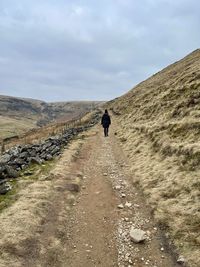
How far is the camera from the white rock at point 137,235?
13984 mm

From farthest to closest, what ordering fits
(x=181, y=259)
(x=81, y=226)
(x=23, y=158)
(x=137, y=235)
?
(x=23, y=158) < (x=81, y=226) < (x=137, y=235) < (x=181, y=259)

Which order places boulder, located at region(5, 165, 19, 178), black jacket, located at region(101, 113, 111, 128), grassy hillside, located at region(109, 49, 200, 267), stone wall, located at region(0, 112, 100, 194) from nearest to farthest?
1. grassy hillside, located at region(109, 49, 200, 267)
2. stone wall, located at region(0, 112, 100, 194)
3. boulder, located at region(5, 165, 19, 178)
4. black jacket, located at region(101, 113, 111, 128)

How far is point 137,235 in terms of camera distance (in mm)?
14227

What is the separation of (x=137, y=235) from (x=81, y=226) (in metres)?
2.63

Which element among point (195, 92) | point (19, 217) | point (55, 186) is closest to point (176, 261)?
point (19, 217)

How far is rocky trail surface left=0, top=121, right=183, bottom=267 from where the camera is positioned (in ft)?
41.7

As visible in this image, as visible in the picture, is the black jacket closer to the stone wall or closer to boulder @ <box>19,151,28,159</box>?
the stone wall

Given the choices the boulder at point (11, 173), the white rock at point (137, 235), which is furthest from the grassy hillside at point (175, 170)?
the boulder at point (11, 173)

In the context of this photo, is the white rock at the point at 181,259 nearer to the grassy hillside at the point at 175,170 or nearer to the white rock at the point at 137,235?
the grassy hillside at the point at 175,170

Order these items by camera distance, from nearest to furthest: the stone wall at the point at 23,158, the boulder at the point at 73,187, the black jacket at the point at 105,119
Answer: the boulder at the point at 73,187 → the stone wall at the point at 23,158 → the black jacket at the point at 105,119

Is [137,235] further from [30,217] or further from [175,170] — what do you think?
[175,170]

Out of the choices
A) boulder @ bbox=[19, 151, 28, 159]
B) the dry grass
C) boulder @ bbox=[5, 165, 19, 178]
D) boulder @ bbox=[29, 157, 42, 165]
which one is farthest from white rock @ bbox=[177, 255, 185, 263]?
boulder @ bbox=[19, 151, 28, 159]

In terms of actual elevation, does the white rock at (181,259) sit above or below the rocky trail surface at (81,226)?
below

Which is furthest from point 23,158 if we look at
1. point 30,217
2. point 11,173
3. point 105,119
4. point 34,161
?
point 105,119
